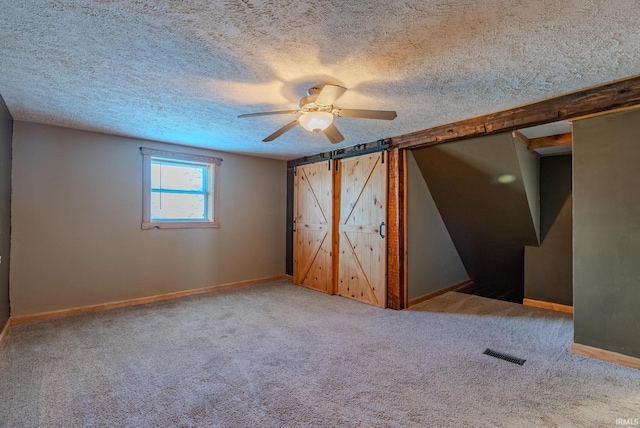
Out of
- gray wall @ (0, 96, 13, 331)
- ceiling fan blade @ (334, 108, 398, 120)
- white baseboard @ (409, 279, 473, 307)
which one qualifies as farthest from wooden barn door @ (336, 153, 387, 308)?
gray wall @ (0, 96, 13, 331)

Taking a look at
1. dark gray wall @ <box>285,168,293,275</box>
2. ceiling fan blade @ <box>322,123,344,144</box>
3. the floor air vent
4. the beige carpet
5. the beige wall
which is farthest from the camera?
dark gray wall @ <box>285,168,293,275</box>

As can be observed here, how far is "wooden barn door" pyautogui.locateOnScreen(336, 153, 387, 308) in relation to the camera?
14.3 ft

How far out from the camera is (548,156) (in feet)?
14.8

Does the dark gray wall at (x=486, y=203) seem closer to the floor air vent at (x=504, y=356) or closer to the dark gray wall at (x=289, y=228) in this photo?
the floor air vent at (x=504, y=356)

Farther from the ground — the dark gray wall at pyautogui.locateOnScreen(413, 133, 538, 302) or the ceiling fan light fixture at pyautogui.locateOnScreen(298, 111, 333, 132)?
the ceiling fan light fixture at pyautogui.locateOnScreen(298, 111, 333, 132)

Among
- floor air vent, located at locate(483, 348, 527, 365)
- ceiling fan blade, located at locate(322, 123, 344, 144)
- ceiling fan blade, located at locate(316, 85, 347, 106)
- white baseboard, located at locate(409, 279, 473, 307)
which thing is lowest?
floor air vent, located at locate(483, 348, 527, 365)

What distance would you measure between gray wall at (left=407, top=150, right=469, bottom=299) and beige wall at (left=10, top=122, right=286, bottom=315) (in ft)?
9.79

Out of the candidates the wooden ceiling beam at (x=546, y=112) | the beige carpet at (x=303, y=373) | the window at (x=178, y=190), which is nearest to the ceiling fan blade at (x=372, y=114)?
the wooden ceiling beam at (x=546, y=112)

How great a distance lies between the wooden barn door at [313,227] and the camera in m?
5.11

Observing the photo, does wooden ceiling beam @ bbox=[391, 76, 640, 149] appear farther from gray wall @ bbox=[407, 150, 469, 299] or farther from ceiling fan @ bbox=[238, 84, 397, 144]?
ceiling fan @ bbox=[238, 84, 397, 144]

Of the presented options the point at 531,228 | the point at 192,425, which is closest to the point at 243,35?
the point at 192,425

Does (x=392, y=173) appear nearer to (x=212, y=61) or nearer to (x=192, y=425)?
(x=212, y=61)

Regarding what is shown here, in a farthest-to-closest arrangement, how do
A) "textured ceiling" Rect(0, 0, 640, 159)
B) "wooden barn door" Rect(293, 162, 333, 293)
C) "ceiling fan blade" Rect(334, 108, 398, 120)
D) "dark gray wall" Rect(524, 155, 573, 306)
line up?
"wooden barn door" Rect(293, 162, 333, 293), "dark gray wall" Rect(524, 155, 573, 306), "ceiling fan blade" Rect(334, 108, 398, 120), "textured ceiling" Rect(0, 0, 640, 159)

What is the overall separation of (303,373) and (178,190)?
12.1ft
